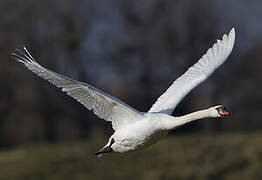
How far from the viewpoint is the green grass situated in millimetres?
17453

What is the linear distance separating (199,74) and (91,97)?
2037 millimetres

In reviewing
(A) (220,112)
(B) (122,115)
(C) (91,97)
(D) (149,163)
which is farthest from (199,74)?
(D) (149,163)

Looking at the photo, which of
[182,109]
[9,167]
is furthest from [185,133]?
[9,167]

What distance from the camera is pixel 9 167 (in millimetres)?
18156

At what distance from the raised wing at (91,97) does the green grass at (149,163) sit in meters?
9.11

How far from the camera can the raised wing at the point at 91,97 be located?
25.0ft

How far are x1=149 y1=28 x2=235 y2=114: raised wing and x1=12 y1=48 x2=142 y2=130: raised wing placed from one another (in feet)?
2.88

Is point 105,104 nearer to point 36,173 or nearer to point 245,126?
point 36,173

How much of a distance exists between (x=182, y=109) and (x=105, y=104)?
15.9 metres

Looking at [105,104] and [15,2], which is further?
[15,2]

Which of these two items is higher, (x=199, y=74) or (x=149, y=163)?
(x=199, y=74)

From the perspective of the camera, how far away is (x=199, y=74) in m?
9.16

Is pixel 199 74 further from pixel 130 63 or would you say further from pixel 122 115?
pixel 130 63

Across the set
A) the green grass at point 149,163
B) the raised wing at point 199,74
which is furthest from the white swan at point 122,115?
the green grass at point 149,163
